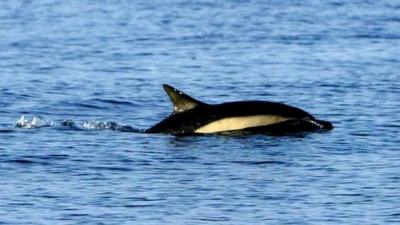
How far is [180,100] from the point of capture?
22.2 metres

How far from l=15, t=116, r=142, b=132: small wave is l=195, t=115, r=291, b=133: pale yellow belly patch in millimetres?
Result: 1241

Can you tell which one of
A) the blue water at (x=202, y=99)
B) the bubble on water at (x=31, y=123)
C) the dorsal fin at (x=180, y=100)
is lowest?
the blue water at (x=202, y=99)

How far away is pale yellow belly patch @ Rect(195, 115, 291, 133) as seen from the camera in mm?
22281

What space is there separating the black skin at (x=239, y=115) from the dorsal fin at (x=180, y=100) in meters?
0.08

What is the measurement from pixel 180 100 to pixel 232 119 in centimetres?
79

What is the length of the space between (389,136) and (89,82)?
8.53m

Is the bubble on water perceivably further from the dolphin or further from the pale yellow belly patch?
the pale yellow belly patch

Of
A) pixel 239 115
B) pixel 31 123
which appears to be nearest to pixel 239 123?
pixel 239 115

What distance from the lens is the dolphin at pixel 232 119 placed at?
2228 centimetres

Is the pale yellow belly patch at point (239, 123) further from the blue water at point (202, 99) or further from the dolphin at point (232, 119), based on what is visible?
the blue water at point (202, 99)

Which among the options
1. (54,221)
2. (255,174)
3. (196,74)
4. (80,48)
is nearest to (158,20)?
(80,48)

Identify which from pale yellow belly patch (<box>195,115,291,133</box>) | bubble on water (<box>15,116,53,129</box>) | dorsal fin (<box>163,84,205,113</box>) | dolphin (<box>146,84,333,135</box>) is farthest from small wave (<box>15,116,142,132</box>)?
pale yellow belly patch (<box>195,115,291,133</box>)

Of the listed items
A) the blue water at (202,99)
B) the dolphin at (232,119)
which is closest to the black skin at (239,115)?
the dolphin at (232,119)

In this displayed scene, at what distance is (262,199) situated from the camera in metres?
17.5
